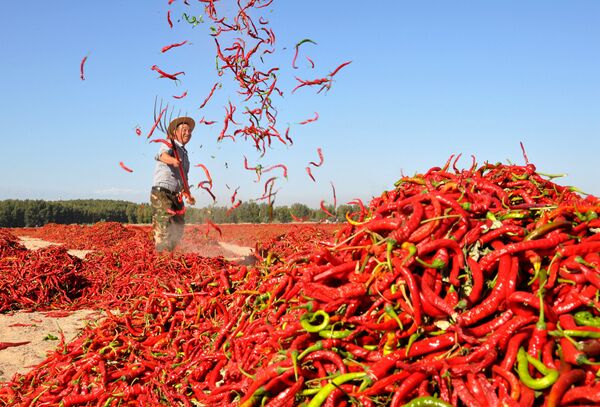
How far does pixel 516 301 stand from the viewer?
2977 mm

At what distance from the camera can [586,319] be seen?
9.54 feet

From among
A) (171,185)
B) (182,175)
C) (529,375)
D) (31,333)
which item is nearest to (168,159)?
(182,175)

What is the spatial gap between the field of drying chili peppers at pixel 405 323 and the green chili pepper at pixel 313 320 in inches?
0.8

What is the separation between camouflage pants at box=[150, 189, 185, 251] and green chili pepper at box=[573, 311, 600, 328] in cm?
702

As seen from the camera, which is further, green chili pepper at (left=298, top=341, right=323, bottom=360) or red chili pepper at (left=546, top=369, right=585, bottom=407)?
green chili pepper at (left=298, top=341, right=323, bottom=360)

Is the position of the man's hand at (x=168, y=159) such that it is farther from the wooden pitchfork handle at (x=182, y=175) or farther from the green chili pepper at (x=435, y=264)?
the green chili pepper at (x=435, y=264)

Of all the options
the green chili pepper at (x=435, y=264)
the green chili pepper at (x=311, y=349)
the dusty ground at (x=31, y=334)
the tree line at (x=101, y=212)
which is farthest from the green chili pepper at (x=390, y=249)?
the tree line at (x=101, y=212)

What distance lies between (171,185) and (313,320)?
588cm

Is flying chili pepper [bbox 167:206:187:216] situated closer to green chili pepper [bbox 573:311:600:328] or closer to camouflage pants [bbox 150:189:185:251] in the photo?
camouflage pants [bbox 150:189:185:251]

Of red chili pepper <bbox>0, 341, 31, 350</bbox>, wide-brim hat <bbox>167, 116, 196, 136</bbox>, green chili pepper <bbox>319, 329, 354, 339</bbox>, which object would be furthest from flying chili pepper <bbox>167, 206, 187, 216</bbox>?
green chili pepper <bbox>319, 329, 354, 339</bbox>

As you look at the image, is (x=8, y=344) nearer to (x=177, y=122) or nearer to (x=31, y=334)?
Answer: (x=31, y=334)

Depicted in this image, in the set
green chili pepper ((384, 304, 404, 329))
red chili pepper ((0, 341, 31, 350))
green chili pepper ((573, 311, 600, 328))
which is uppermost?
green chili pepper ((573, 311, 600, 328))

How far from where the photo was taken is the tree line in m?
26.8

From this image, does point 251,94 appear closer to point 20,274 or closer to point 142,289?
point 142,289
